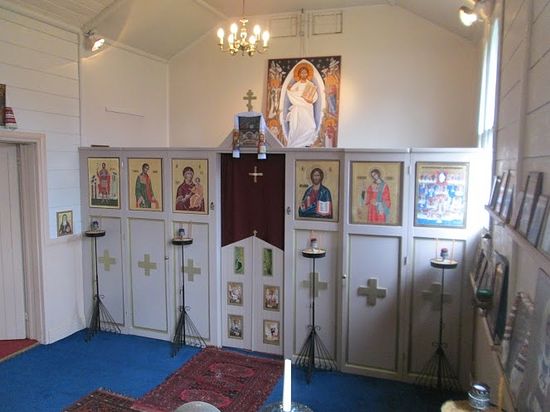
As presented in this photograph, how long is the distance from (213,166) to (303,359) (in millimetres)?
2030

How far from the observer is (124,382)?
370 centimetres

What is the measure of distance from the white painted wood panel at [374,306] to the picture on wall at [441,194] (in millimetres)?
353

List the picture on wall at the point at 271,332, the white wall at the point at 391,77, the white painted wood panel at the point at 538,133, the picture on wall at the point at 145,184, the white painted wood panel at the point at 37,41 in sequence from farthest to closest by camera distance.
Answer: the white wall at the point at 391,77 → the picture on wall at the point at 145,184 → the picture on wall at the point at 271,332 → the white painted wood panel at the point at 37,41 → the white painted wood panel at the point at 538,133

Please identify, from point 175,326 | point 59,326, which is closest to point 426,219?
point 175,326

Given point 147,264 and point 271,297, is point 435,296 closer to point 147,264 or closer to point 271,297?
point 271,297

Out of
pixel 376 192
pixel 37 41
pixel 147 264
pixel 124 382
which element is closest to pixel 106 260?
pixel 147 264

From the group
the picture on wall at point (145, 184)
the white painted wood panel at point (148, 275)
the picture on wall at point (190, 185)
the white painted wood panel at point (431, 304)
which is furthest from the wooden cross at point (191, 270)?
the white painted wood panel at point (431, 304)

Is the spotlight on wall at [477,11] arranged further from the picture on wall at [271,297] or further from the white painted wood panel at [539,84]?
the picture on wall at [271,297]

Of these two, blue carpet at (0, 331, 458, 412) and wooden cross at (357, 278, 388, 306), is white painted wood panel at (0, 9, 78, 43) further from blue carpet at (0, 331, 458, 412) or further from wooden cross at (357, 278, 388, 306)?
wooden cross at (357, 278, 388, 306)

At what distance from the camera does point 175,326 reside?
14.8 feet

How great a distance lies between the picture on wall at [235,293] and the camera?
4350 mm

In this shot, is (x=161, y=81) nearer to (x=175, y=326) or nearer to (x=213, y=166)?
(x=213, y=166)

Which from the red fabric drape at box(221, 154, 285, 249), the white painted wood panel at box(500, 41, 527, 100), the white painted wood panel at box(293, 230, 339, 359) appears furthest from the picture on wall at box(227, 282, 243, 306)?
the white painted wood panel at box(500, 41, 527, 100)

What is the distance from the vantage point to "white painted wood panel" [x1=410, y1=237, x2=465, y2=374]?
359 centimetres
